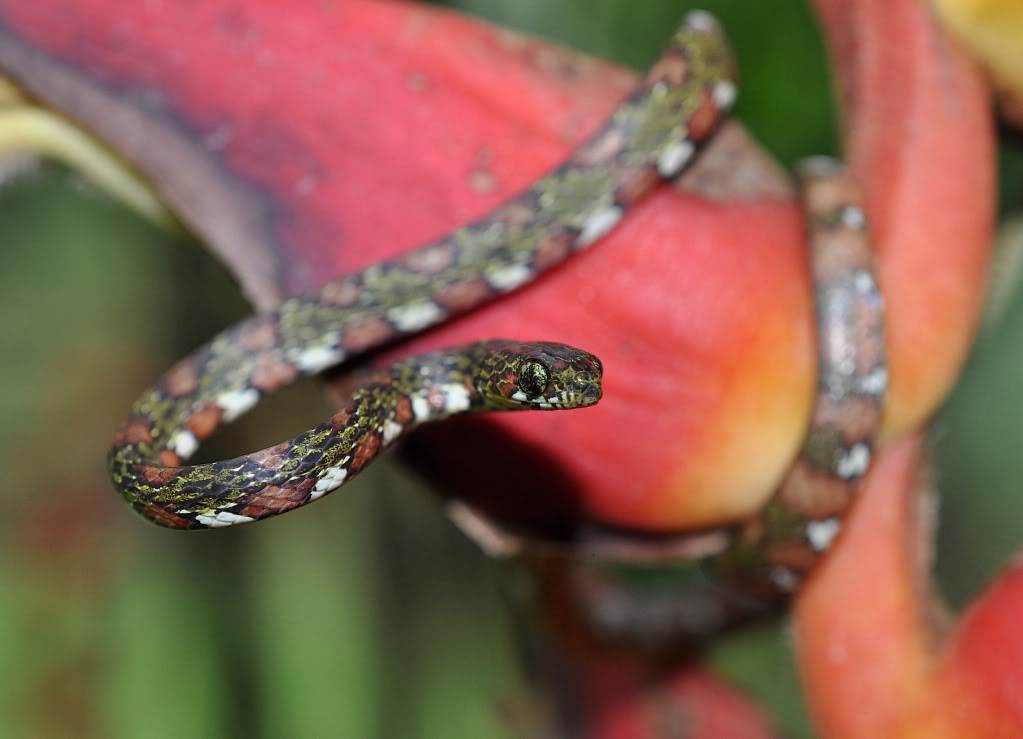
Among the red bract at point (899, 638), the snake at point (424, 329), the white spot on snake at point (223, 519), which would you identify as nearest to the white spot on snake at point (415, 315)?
the snake at point (424, 329)

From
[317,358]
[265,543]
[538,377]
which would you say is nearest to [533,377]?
[538,377]

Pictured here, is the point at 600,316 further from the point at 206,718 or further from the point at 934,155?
the point at 206,718

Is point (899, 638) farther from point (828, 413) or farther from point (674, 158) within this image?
point (674, 158)

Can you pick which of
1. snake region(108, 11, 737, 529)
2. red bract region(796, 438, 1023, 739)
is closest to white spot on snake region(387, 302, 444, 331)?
snake region(108, 11, 737, 529)

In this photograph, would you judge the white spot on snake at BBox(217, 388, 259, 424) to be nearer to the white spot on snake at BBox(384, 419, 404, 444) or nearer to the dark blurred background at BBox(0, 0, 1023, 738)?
the white spot on snake at BBox(384, 419, 404, 444)

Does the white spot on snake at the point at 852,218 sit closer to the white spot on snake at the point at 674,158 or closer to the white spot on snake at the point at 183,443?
the white spot on snake at the point at 674,158

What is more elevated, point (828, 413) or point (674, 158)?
point (674, 158)

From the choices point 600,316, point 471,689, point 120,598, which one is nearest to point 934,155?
point 600,316
